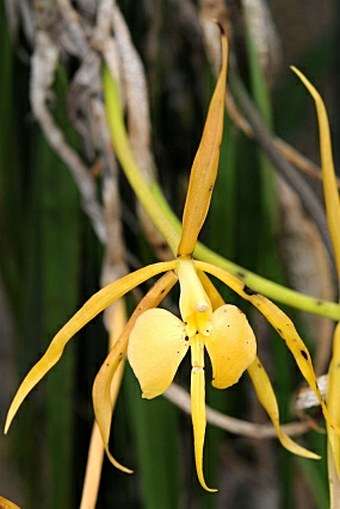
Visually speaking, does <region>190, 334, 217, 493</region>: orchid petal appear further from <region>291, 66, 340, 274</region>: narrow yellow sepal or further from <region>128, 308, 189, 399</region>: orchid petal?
<region>291, 66, 340, 274</region>: narrow yellow sepal

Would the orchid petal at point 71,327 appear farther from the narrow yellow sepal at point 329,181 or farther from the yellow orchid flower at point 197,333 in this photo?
the narrow yellow sepal at point 329,181

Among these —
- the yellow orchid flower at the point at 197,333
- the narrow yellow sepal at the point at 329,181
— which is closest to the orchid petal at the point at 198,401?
the yellow orchid flower at the point at 197,333

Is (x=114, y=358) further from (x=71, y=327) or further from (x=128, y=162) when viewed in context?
(x=128, y=162)

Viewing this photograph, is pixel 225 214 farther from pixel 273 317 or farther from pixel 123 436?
pixel 273 317

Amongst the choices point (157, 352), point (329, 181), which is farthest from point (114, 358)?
point (329, 181)

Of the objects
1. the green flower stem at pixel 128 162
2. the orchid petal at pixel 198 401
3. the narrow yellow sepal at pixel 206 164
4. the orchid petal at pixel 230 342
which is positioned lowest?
the orchid petal at pixel 198 401

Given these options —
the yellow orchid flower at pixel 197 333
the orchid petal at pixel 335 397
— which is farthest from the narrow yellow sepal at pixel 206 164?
the orchid petal at pixel 335 397

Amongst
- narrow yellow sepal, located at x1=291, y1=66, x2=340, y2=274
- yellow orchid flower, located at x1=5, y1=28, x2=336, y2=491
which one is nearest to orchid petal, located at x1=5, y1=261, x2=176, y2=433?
yellow orchid flower, located at x1=5, y1=28, x2=336, y2=491

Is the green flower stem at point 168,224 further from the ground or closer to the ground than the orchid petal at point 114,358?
further from the ground
